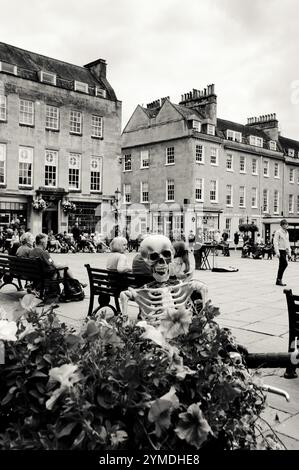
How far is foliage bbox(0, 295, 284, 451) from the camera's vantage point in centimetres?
106

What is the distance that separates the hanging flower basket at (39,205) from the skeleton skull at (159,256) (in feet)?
78.3

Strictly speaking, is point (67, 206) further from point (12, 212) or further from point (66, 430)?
point (66, 430)

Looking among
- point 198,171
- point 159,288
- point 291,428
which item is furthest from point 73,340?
point 198,171

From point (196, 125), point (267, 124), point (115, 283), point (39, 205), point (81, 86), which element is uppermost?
point (267, 124)

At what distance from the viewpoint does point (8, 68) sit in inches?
1038

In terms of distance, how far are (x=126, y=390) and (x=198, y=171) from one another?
35.7m

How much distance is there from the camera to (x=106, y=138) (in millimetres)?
31219

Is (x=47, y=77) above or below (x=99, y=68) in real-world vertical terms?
below

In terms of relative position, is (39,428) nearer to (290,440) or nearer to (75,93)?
(290,440)

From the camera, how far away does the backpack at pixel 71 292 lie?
8336 mm

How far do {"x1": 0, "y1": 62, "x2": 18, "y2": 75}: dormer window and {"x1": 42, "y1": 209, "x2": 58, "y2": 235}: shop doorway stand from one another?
9.03 meters

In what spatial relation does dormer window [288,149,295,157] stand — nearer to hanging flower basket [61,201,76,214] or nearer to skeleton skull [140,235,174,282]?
hanging flower basket [61,201,76,214]
